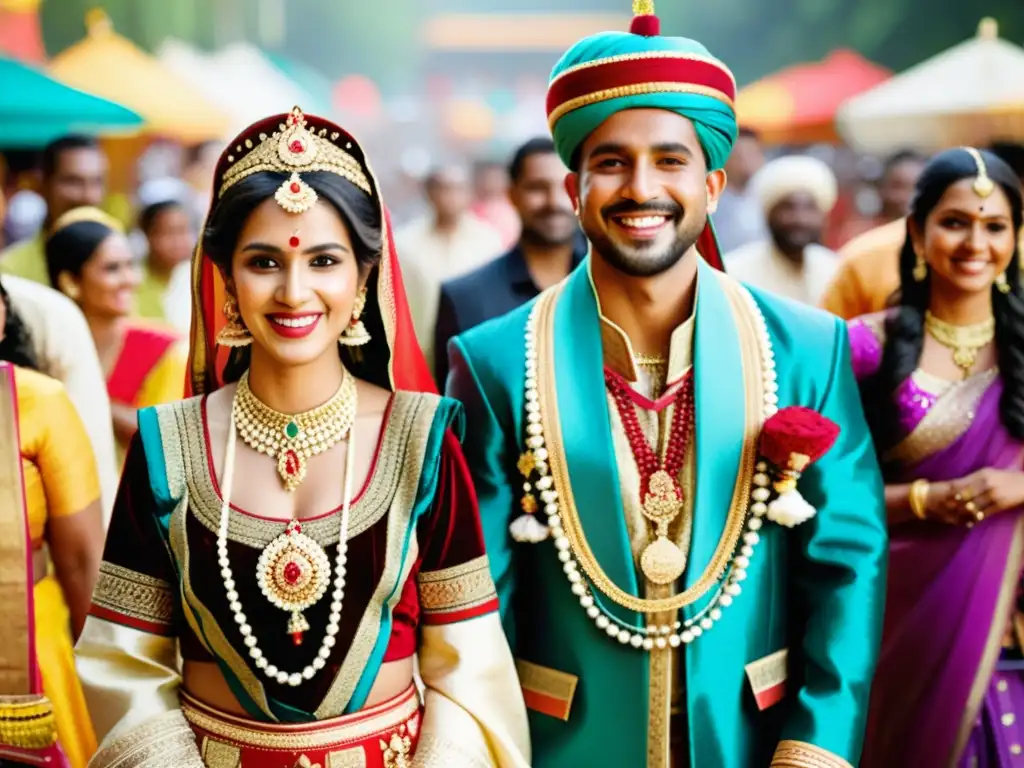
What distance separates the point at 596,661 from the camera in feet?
8.32

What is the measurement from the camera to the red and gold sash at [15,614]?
2745 millimetres

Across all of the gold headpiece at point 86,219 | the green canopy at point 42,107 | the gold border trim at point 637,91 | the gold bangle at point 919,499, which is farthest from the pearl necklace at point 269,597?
the green canopy at point 42,107

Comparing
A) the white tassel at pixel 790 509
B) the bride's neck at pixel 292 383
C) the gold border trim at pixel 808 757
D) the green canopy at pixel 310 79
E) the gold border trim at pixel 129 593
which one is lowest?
the gold border trim at pixel 808 757

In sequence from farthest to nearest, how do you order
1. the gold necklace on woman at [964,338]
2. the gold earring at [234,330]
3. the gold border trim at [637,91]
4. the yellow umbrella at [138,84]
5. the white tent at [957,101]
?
the yellow umbrella at [138,84] → the white tent at [957,101] → the gold necklace on woman at [964,338] → the gold border trim at [637,91] → the gold earring at [234,330]

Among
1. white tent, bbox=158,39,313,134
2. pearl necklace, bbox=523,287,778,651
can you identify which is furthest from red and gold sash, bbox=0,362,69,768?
white tent, bbox=158,39,313,134

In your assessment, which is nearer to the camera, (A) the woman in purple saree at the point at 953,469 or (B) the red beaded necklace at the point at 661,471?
(B) the red beaded necklace at the point at 661,471

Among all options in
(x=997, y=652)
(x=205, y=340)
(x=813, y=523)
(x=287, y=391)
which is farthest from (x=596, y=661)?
(x=997, y=652)

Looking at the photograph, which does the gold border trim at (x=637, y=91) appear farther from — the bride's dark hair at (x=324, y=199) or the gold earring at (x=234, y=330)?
the gold earring at (x=234, y=330)

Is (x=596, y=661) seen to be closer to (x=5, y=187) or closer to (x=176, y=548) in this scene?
(x=176, y=548)

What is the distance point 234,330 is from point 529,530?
2.10 feet

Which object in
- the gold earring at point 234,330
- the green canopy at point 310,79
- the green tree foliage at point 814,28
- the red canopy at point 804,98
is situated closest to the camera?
the gold earring at point 234,330

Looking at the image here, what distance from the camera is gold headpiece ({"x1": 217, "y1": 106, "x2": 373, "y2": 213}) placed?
7.39 feet

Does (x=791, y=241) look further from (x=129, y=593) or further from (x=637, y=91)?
(x=129, y=593)

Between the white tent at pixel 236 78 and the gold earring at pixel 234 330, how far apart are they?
10.5 m
